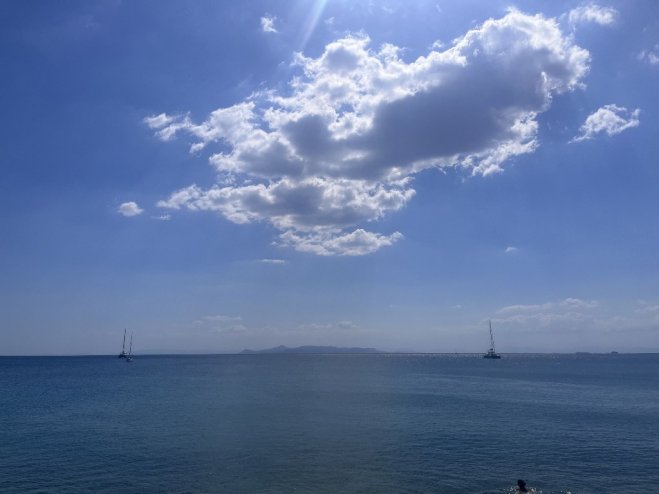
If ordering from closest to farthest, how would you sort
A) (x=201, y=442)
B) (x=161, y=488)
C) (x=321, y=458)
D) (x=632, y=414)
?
(x=161, y=488) → (x=321, y=458) → (x=201, y=442) → (x=632, y=414)

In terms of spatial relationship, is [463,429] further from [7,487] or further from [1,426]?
[1,426]

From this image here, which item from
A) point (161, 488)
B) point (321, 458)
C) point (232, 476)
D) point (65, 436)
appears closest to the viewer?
point (161, 488)

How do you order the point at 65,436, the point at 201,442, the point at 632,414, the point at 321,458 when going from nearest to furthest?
the point at 321,458 < the point at 201,442 < the point at 65,436 < the point at 632,414

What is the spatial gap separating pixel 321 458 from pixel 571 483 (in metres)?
22.2

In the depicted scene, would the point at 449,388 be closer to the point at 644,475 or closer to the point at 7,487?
the point at 644,475

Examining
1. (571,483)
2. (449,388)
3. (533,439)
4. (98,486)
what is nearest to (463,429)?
(533,439)

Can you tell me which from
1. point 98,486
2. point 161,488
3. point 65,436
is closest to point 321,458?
point 161,488

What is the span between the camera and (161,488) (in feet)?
114

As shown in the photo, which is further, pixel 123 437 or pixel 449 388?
pixel 449 388

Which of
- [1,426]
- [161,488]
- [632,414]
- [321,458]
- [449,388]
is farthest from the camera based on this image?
[449,388]

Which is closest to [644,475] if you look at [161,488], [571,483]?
[571,483]

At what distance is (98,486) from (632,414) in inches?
2950

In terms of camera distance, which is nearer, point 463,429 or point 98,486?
point 98,486

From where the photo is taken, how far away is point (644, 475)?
37.7 meters
